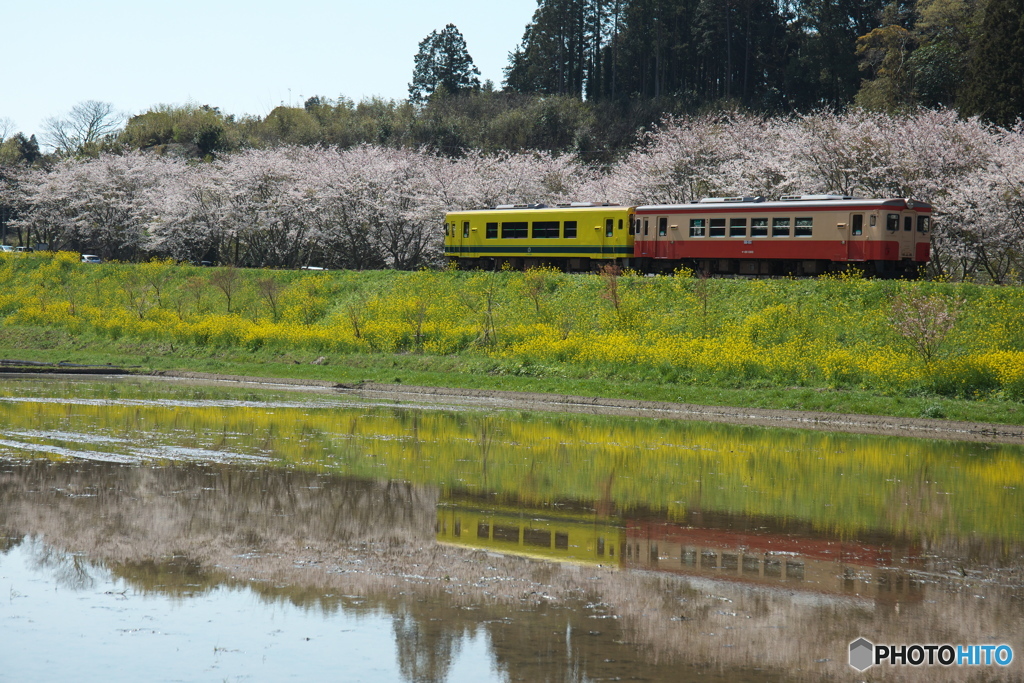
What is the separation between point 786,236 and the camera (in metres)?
33.6

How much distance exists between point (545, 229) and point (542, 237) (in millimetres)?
360

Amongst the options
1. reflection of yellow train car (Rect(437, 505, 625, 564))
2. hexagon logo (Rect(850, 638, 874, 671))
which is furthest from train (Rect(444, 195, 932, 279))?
hexagon logo (Rect(850, 638, 874, 671))

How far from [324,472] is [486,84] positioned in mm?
85861

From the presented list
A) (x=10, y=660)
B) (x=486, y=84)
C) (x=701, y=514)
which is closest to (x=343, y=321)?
(x=701, y=514)

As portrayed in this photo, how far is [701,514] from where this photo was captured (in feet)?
41.1

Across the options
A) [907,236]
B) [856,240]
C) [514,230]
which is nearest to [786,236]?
[856,240]

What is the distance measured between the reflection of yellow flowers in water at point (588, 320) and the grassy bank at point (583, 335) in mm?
71

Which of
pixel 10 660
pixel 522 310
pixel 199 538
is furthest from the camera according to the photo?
pixel 522 310

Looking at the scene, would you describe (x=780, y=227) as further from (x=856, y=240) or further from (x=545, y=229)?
(x=545, y=229)

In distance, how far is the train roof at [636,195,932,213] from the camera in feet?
104

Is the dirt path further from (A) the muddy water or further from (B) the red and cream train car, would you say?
(B) the red and cream train car

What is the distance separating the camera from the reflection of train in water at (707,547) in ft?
31.7

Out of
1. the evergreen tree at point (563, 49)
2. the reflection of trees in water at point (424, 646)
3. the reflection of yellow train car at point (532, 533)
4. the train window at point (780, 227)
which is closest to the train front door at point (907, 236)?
the train window at point (780, 227)

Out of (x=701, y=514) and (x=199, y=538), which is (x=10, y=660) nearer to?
(x=199, y=538)
